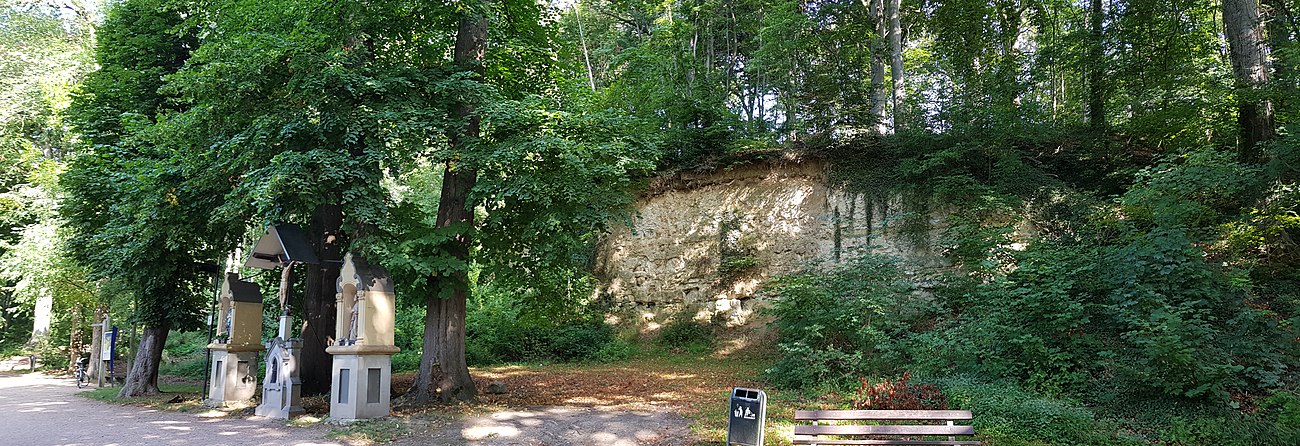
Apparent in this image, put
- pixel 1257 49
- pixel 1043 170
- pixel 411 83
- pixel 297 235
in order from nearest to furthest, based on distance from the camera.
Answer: pixel 411 83 → pixel 297 235 → pixel 1257 49 → pixel 1043 170

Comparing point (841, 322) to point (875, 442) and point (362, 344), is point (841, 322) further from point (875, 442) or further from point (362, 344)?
point (362, 344)

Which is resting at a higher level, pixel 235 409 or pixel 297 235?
pixel 297 235

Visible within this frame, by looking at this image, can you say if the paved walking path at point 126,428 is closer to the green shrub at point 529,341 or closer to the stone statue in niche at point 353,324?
the stone statue in niche at point 353,324

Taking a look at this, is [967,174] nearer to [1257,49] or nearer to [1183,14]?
[1257,49]

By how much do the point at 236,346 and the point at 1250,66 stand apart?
18.9 metres

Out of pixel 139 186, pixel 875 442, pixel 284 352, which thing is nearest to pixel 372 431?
pixel 284 352

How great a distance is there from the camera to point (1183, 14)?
1667 cm

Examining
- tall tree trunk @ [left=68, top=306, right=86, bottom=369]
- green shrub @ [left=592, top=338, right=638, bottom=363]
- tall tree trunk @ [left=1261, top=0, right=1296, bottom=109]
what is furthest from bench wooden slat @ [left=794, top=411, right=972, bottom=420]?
tall tree trunk @ [left=68, top=306, right=86, bottom=369]

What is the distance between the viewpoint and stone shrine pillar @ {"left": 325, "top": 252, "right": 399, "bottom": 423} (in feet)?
31.0

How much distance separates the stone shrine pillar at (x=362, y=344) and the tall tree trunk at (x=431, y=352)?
970 mm

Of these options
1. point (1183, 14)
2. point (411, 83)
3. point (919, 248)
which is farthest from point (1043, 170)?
point (411, 83)

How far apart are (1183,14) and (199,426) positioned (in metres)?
21.9

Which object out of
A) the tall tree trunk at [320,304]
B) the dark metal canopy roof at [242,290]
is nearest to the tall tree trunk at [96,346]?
the dark metal canopy roof at [242,290]

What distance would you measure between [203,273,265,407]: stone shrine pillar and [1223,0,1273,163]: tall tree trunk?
18.1m
